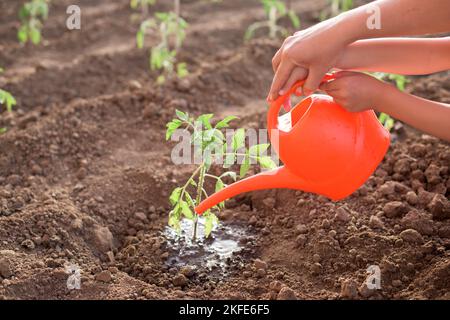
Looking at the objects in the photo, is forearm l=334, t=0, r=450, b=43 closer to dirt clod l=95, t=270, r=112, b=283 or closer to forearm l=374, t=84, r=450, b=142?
forearm l=374, t=84, r=450, b=142

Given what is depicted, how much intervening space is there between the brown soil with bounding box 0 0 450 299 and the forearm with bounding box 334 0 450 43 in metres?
0.69

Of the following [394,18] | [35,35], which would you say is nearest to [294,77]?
[394,18]

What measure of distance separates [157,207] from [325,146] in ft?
A: 2.90

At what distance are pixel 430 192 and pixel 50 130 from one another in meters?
1.62

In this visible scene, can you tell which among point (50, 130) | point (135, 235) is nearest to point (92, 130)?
point (50, 130)

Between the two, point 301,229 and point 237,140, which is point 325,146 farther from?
point 301,229

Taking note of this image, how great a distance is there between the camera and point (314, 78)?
1.70m

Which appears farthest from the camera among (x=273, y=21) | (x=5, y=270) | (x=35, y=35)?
(x=273, y=21)

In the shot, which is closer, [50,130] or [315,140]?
[315,140]

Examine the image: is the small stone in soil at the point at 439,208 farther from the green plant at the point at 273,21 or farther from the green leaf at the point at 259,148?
the green plant at the point at 273,21

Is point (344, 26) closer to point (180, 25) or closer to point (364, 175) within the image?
point (364, 175)

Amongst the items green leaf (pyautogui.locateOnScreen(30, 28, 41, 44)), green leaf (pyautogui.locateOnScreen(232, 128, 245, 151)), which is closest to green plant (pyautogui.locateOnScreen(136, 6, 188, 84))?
green leaf (pyautogui.locateOnScreen(30, 28, 41, 44))

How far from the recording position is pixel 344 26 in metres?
1.69

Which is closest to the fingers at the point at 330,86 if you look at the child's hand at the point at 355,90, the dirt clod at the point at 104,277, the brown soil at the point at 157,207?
the child's hand at the point at 355,90
